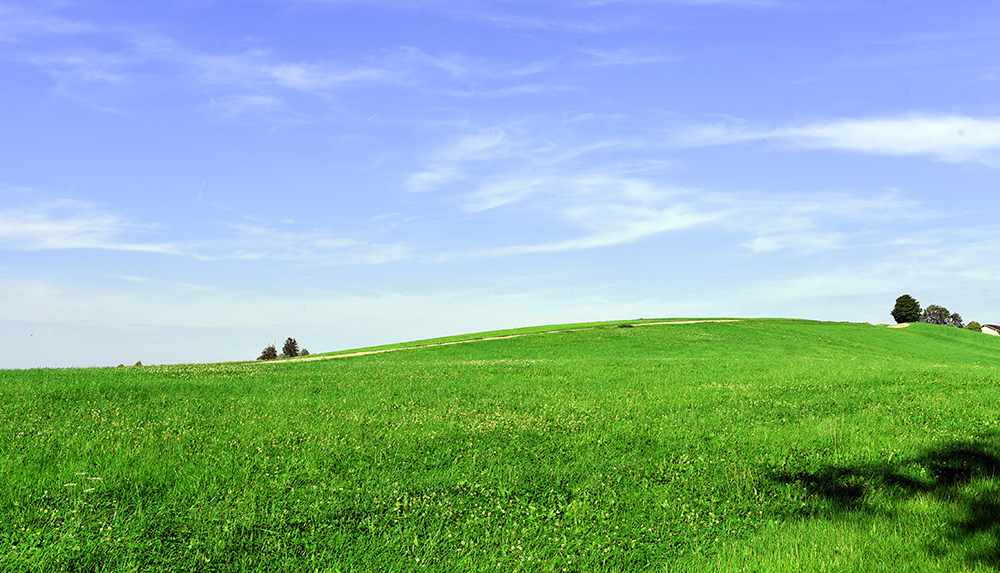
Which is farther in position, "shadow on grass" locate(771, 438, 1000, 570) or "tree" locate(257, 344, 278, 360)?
"tree" locate(257, 344, 278, 360)

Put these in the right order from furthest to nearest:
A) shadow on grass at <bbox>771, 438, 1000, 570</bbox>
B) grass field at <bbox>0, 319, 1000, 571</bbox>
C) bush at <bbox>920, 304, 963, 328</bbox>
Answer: bush at <bbox>920, 304, 963, 328</bbox>
shadow on grass at <bbox>771, 438, 1000, 570</bbox>
grass field at <bbox>0, 319, 1000, 571</bbox>

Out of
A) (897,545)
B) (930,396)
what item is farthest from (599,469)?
(930,396)

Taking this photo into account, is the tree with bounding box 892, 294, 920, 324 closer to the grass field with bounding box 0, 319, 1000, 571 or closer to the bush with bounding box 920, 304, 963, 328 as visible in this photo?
the bush with bounding box 920, 304, 963, 328

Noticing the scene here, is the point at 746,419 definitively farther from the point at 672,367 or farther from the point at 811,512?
the point at 672,367

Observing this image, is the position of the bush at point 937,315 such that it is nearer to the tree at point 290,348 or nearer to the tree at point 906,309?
the tree at point 906,309

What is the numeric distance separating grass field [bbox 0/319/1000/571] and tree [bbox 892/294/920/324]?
4897 inches

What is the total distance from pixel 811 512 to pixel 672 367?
17.8 metres

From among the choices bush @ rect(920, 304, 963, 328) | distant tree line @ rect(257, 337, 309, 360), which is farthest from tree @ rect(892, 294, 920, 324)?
distant tree line @ rect(257, 337, 309, 360)

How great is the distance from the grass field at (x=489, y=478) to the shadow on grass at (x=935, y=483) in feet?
0.18

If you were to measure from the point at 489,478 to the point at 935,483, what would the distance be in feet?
29.2

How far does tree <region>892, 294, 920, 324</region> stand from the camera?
12669 centimetres

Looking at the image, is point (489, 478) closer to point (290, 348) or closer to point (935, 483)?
point (935, 483)

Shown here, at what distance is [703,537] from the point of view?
10273mm

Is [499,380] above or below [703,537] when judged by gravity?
above
